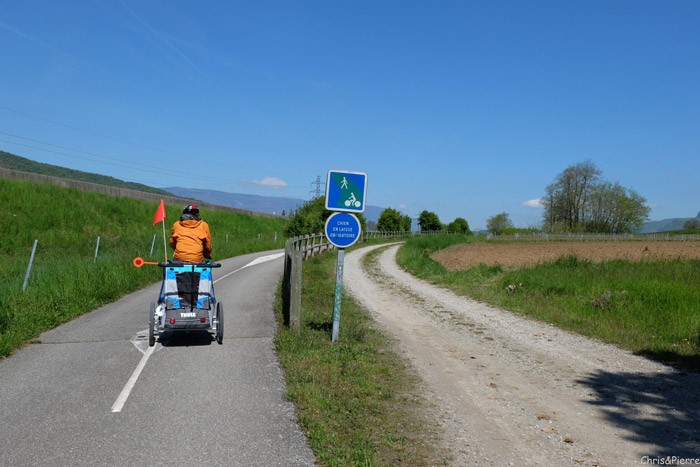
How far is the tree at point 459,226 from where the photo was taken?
13235cm

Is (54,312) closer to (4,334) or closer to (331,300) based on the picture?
(4,334)

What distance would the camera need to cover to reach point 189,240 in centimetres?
843

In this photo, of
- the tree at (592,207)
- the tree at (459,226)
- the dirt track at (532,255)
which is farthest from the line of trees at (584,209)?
the dirt track at (532,255)

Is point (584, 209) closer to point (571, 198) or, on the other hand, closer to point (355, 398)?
point (571, 198)

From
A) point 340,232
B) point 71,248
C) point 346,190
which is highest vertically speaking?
point 346,190

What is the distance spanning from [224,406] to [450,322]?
7.17m

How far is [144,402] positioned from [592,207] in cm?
10515

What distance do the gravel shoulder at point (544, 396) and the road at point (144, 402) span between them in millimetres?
1902

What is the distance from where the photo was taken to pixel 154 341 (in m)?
8.54

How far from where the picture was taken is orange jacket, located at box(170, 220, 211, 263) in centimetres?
839

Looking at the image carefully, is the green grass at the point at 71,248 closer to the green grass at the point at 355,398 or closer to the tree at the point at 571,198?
the green grass at the point at 355,398

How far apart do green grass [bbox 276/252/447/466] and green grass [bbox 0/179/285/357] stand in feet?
15.8

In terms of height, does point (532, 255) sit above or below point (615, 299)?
above

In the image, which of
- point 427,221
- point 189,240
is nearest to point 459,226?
point 427,221
